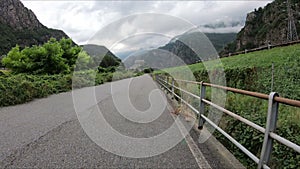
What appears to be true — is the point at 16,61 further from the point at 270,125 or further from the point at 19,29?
the point at 19,29

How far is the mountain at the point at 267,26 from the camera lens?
6581cm

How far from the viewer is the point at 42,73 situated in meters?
30.5

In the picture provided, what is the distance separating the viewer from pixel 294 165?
3375mm

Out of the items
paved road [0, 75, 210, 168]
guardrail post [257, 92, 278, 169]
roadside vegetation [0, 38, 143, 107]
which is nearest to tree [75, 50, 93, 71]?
roadside vegetation [0, 38, 143, 107]

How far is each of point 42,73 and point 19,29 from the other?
72.1 m

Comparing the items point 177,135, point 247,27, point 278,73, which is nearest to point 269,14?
point 247,27

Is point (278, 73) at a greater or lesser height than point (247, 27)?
lesser

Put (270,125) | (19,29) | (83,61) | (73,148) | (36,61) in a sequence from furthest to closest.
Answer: (19,29)
(83,61)
(36,61)
(73,148)
(270,125)

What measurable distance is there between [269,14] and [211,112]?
3417 inches

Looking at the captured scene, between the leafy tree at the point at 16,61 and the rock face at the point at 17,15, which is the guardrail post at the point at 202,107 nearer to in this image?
the leafy tree at the point at 16,61

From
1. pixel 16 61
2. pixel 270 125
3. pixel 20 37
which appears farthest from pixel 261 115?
pixel 20 37

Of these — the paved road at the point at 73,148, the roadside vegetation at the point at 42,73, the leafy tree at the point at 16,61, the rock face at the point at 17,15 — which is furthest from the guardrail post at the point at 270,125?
the rock face at the point at 17,15

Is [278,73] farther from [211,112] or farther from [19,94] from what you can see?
[19,94]

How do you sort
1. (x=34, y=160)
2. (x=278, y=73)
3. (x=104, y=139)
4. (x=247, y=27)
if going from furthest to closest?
(x=247, y=27), (x=278, y=73), (x=104, y=139), (x=34, y=160)
